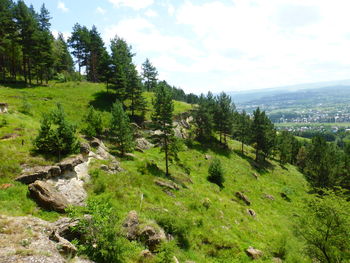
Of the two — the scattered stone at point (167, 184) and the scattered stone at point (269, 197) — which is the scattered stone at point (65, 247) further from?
the scattered stone at point (269, 197)

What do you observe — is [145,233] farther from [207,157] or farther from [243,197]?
[207,157]

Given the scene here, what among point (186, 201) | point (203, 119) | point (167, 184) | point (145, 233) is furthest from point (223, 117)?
point (145, 233)

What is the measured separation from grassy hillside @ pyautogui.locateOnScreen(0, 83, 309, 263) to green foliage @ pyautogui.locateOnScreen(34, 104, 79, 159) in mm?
1476

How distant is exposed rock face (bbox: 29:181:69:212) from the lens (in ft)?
47.5

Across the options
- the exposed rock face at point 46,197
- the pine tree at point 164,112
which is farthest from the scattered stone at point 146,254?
the pine tree at point 164,112

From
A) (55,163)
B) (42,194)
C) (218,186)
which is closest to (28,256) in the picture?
(42,194)

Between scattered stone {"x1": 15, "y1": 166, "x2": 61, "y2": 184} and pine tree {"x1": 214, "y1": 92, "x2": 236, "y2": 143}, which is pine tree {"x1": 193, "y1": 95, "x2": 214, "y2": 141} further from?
scattered stone {"x1": 15, "y1": 166, "x2": 61, "y2": 184}

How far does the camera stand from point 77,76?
74375 millimetres

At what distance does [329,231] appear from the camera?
19.3 m

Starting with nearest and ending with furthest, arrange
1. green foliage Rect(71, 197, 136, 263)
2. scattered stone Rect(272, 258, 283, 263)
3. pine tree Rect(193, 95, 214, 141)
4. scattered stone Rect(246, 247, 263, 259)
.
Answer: green foliage Rect(71, 197, 136, 263) < scattered stone Rect(246, 247, 263, 259) < scattered stone Rect(272, 258, 283, 263) < pine tree Rect(193, 95, 214, 141)

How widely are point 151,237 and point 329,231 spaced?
59.5 ft

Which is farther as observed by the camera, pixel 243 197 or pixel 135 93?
pixel 135 93

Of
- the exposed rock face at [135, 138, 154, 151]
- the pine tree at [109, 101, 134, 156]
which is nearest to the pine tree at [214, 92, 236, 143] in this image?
the exposed rock face at [135, 138, 154, 151]

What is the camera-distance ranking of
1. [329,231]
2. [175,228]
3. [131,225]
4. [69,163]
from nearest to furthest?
[131,225]
[175,228]
[329,231]
[69,163]
